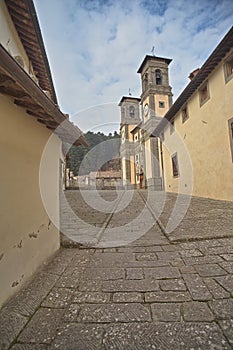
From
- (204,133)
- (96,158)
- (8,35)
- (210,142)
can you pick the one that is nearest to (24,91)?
(8,35)

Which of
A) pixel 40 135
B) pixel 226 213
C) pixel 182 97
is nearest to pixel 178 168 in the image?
pixel 182 97

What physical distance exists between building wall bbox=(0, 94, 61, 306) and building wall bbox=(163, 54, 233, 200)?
6.77m

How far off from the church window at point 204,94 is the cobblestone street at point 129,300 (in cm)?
695

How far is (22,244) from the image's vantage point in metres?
2.20

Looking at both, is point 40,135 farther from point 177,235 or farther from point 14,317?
point 177,235

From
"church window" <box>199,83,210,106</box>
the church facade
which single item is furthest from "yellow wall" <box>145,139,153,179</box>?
"church window" <box>199,83,210,106</box>

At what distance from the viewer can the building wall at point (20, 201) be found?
1.89m

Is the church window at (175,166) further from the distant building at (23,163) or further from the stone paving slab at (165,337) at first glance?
the stone paving slab at (165,337)

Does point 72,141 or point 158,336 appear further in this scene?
point 72,141

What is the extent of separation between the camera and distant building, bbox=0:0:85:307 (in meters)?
1.79

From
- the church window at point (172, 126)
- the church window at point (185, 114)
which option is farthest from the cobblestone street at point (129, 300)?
the church window at point (172, 126)

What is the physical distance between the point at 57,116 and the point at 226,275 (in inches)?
105

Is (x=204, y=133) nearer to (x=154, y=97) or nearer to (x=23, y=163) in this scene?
(x=23, y=163)

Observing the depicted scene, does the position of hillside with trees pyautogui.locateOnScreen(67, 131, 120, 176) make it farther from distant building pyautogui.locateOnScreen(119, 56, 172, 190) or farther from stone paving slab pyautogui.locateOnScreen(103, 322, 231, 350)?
stone paving slab pyautogui.locateOnScreen(103, 322, 231, 350)
